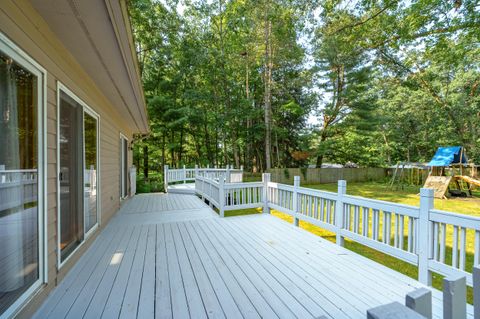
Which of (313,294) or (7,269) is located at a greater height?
(7,269)

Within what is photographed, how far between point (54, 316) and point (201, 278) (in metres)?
1.21

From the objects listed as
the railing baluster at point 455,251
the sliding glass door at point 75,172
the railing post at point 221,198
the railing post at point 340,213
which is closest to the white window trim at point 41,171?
the sliding glass door at point 75,172

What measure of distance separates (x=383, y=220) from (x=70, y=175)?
12.6 feet

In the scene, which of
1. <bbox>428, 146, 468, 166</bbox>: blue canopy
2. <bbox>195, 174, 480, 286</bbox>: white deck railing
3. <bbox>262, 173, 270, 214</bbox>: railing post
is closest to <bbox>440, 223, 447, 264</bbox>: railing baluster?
<bbox>195, 174, 480, 286</bbox>: white deck railing

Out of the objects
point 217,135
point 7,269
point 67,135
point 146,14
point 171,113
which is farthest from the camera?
point 217,135

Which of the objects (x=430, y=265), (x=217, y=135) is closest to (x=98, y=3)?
(x=430, y=265)

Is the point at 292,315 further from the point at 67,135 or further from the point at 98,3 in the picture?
the point at 67,135

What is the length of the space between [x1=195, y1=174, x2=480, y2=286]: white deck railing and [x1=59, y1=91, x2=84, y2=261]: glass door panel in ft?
9.07

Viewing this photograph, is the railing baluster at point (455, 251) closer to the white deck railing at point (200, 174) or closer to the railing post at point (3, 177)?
the railing post at point (3, 177)

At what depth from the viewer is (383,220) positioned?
2.84 metres

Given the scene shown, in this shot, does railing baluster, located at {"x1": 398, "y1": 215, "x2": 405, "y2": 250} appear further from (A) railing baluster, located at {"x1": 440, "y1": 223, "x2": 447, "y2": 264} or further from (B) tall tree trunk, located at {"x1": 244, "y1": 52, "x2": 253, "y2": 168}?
(B) tall tree trunk, located at {"x1": 244, "y1": 52, "x2": 253, "y2": 168}

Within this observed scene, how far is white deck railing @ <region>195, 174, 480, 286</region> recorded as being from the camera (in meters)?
2.19

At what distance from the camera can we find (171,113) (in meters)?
14.0

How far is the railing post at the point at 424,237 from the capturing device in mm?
2350
